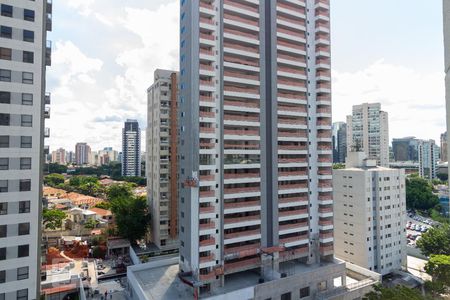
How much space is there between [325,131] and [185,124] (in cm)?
2343

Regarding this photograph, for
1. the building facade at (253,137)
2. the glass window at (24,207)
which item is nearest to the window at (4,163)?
the glass window at (24,207)

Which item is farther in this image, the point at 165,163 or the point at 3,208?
the point at 165,163

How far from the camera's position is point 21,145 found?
26719 millimetres

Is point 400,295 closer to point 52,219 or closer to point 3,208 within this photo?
point 3,208

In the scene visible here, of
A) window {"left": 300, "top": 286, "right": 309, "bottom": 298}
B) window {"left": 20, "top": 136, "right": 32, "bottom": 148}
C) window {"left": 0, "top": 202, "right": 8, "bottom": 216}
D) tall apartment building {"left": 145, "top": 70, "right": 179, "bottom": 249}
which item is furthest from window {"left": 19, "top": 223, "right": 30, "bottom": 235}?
window {"left": 300, "top": 286, "right": 309, "bottom": 298}

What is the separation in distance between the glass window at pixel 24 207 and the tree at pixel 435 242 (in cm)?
6700

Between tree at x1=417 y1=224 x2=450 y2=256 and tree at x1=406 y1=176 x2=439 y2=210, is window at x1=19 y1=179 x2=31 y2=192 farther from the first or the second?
tree at x1=406 y1=176 x2=439 y2=210

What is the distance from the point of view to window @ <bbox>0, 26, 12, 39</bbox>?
26.0 m

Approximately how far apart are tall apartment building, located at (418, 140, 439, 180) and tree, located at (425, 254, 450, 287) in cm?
11803

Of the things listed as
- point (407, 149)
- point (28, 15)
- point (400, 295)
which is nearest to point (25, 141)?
point (28, 15)

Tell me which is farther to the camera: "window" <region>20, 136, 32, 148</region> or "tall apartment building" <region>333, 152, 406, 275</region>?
"tall apartment building" <region>333, 152, 406, 275</region>

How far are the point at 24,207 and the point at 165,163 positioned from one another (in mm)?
33007

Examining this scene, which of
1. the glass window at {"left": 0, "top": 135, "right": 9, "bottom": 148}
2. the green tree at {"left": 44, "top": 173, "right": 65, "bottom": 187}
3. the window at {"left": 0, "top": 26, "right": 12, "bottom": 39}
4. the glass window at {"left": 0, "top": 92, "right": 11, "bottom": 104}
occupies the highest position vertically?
the window at {"left": 0, "top": 26, "right": 12, "bottom": 39}

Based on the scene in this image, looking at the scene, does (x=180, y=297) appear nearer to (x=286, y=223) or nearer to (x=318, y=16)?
(x=286, y=223)
